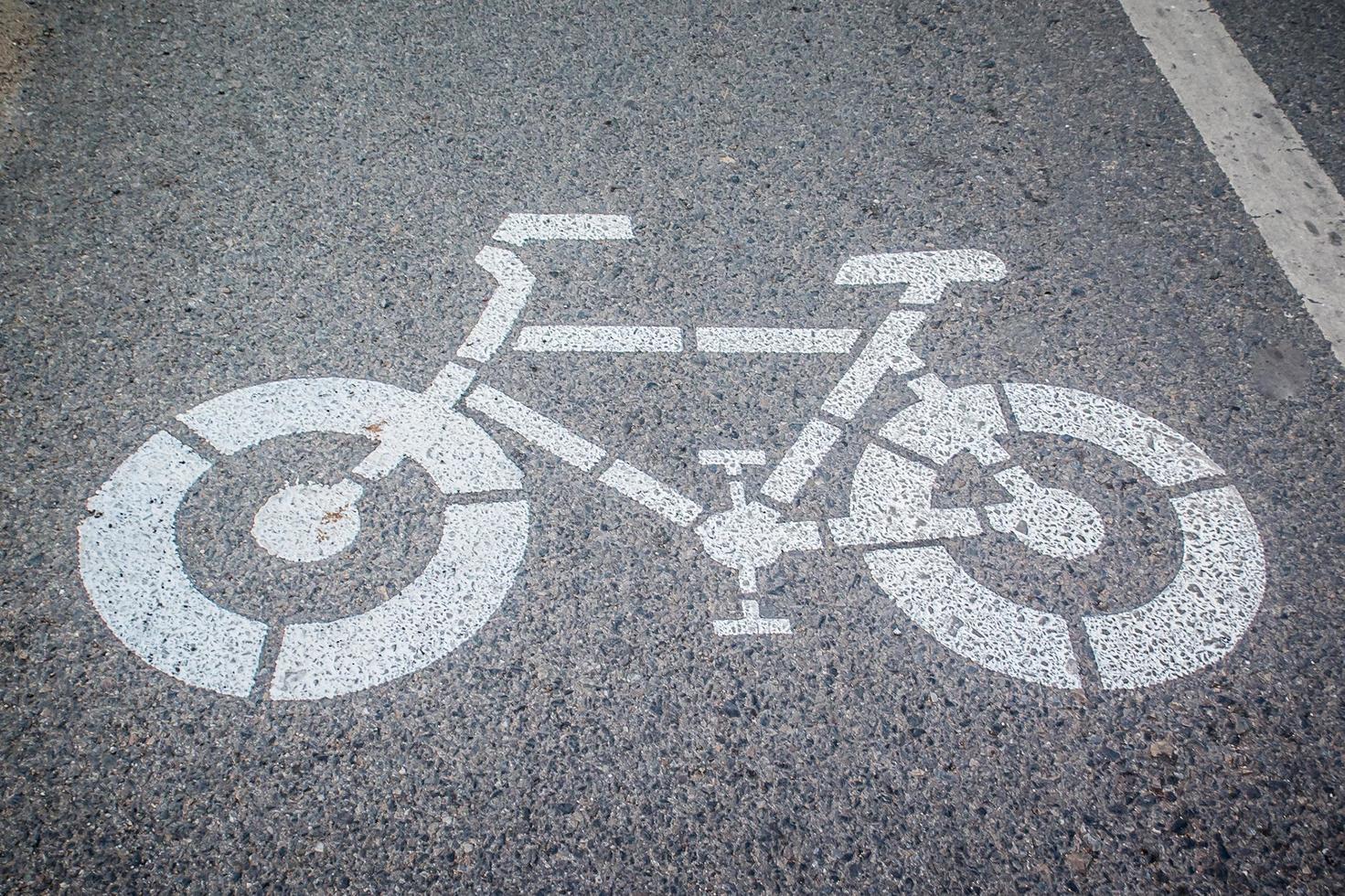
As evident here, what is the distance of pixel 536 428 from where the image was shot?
116 inches

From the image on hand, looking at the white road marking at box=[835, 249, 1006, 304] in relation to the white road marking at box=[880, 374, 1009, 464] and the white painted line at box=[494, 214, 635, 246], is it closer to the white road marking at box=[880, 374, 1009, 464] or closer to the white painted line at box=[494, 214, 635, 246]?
the white road marking at box=[880, 374, 1009, 464]

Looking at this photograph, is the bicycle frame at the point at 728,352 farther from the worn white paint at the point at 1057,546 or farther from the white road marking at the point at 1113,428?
the white road marking at the point at 1113,428

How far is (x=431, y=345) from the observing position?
3152mm

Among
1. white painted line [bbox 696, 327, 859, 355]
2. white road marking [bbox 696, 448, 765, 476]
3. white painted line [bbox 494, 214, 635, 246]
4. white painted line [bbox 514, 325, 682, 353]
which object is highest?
white painted line [bbox 494, 214, 635, 246]

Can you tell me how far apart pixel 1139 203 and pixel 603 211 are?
78.6 inches

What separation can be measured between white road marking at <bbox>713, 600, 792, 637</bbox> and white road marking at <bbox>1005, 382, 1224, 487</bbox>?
41.1 inches

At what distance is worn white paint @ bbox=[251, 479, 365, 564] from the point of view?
266 centimetres

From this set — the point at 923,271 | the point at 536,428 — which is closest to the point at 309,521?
the point at 536,428

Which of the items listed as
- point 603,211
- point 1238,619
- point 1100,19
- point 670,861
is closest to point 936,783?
point 670,861

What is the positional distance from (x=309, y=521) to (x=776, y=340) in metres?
1.53

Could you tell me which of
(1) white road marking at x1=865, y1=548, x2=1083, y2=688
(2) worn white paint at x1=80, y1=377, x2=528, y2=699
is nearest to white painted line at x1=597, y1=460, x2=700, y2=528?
(2) worn white paint at x1=80, y1=377, x2=528, y2=699

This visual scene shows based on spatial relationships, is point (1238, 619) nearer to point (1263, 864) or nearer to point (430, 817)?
point (1263, 864)

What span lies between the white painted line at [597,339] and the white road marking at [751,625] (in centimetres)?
99

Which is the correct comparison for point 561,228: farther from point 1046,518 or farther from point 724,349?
point 1046,518
